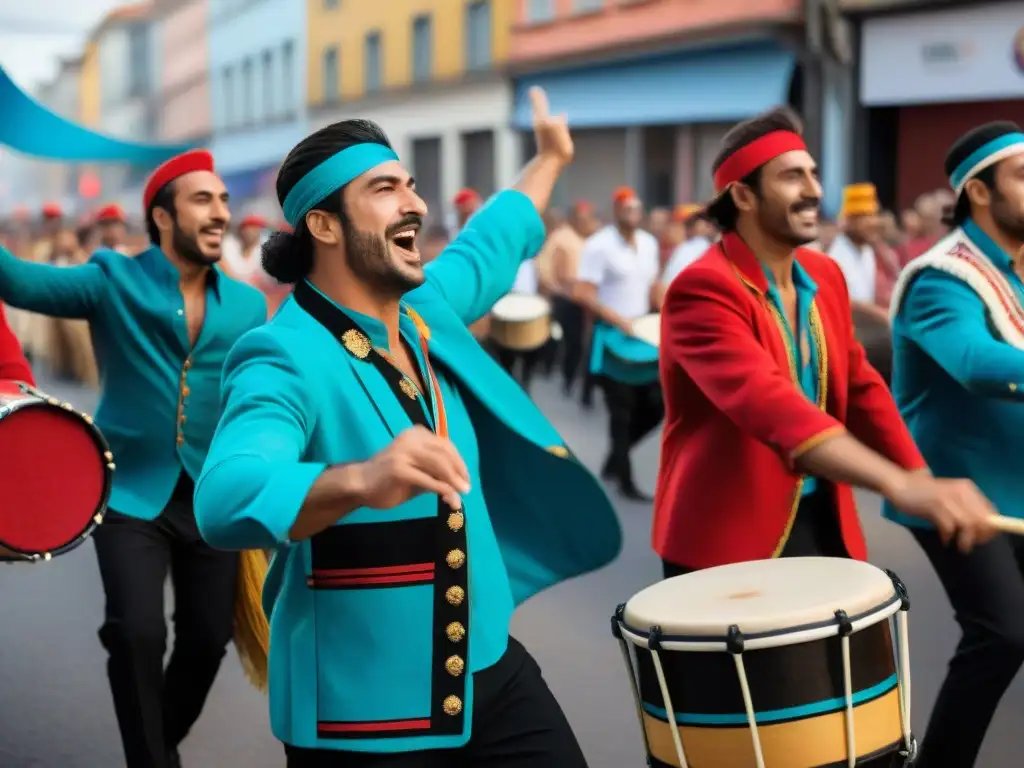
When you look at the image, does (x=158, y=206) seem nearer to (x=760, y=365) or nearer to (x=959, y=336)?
(x=760, y=365)

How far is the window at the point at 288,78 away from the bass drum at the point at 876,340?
4106 centimetres

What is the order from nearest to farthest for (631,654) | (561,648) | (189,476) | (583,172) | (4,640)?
1. (631,654)
2. (189,476)
3. (561,648)
4. (4,640)
5. (583,172)

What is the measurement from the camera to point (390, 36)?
39.1m

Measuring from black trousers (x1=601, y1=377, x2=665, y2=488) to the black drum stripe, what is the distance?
22.7ft

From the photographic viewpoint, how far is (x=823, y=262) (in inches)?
172

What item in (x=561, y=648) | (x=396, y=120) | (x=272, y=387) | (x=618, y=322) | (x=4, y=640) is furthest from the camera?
(x=396, y=120)

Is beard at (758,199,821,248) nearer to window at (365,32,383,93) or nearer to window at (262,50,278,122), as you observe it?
window at (365,32,383,93)

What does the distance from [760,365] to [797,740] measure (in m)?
0.99

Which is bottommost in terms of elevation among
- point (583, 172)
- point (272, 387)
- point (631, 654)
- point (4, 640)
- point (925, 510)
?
point (4, 640)

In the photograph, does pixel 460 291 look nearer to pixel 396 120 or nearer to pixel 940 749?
pixel 940 749

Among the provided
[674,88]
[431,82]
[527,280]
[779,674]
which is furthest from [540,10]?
[779,674]

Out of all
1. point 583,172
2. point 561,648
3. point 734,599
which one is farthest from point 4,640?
point 583,172

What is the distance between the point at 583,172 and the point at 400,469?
90.3 ft

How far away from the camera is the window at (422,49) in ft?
120
